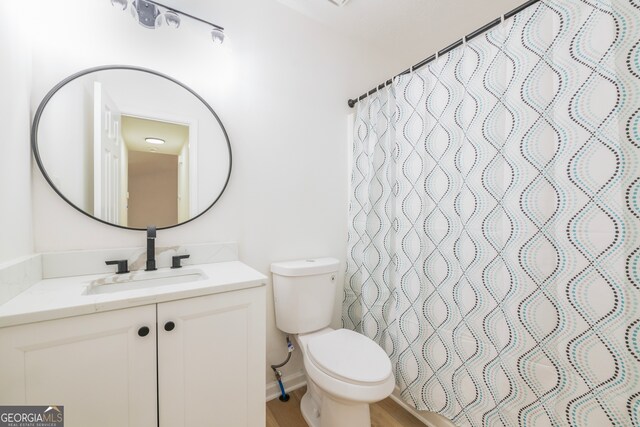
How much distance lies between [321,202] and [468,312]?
3.34 ft

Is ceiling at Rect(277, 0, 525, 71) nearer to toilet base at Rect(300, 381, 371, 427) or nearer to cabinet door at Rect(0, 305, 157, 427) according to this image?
cabinet door at Rect(0, 305, 157, 427)

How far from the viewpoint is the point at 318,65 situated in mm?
1707

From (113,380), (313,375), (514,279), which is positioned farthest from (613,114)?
(113,380)

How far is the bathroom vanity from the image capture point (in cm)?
72

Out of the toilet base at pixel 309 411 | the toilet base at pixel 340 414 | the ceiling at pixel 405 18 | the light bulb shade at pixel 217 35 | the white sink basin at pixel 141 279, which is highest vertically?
the ceiling at pixel 405 18

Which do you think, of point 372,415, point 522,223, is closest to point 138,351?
point 372,415

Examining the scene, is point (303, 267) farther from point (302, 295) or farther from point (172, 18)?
point (172, 18)

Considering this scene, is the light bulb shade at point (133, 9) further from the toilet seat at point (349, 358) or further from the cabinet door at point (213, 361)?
the toilet seat at point (349, 358)

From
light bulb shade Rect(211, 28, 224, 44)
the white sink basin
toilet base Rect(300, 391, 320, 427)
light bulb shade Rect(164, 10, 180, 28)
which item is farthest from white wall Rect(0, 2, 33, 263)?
toilet base Rect(300, 391, 320, 427)

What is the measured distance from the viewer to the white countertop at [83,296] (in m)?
0.72

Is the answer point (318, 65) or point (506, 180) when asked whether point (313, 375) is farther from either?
point (318, 65)

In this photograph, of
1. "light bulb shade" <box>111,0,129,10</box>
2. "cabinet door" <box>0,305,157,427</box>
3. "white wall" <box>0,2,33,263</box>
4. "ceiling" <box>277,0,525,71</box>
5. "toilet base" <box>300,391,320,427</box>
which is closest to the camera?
"cabinet door" <box>0,305,157,427</box>

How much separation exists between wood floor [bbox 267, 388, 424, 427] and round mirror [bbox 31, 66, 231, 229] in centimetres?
117

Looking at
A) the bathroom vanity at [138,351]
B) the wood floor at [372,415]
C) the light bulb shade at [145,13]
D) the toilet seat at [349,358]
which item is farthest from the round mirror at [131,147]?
the wood floor at [372,415]
